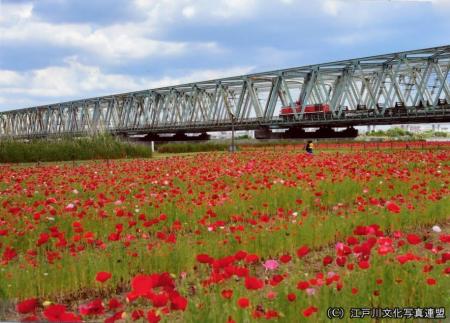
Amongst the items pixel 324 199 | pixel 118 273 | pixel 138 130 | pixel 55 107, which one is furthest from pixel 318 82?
pixel 118 273

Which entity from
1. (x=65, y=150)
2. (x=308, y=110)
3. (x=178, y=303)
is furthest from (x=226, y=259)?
(x=308, y=110)

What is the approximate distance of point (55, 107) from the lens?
87.1 m

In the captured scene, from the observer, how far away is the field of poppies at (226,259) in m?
2.51

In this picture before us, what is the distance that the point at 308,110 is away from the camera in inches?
2376

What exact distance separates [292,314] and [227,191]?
494 centimetres

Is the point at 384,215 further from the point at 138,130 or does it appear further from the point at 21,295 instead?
the point at 138,130

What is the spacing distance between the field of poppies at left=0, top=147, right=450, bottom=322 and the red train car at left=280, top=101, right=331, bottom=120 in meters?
50.9

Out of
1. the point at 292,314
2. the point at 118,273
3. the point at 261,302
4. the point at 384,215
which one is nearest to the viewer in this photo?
the point at 292,314

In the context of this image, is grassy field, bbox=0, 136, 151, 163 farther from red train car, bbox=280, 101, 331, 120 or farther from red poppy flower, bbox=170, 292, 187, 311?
red train car, bbox=280, 101, 331, 120

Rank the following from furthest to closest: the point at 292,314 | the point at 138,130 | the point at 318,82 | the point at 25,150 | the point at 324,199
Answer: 1. the point at 138,130
2. the point at 318,82
3. the point at 25,150
4. the point at 324,199
5. the point at 292,314

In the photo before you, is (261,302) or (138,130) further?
(138,130)

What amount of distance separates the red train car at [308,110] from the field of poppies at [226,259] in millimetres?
50911

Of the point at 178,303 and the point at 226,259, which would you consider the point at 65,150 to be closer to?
the point at 226,259

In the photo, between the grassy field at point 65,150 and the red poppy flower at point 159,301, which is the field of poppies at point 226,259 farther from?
the grassy field at point 65,150
